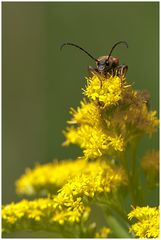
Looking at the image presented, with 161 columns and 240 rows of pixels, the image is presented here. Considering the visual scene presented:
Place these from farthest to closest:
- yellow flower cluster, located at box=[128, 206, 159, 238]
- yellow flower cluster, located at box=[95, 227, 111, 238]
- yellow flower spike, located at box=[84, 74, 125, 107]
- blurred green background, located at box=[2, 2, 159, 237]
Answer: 1. blurred green background, located at box=[2, 2, 159, 237]
2. yellow flower cluster, located at box=[95, 227, 111, 238]
3. yellow flower spike, located at box=[84, 74, 125, 107]
4. yellow flower cluster, located at box=[128, 206, 159, 238]

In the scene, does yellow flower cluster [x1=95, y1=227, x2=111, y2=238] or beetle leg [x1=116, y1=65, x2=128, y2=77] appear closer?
beetle leg [x1=116, y1=65, x2=128, y2=77]

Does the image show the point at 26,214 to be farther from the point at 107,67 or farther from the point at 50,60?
the point at 50,60

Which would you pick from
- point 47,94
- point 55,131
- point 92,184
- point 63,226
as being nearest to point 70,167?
point 63,226

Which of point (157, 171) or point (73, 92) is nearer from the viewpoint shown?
point (157, 171)

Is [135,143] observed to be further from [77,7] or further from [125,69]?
[77,7]

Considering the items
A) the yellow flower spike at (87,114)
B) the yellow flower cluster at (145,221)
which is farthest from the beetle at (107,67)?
the yellow flower cluster at (145,221)

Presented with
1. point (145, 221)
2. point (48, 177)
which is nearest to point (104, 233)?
point (145, 221)

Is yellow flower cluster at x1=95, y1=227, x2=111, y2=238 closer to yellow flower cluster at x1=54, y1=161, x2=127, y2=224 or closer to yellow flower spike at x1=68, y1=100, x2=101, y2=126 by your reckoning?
yellow flower cluster at x1=54, y1=161, x2=127, y2=224

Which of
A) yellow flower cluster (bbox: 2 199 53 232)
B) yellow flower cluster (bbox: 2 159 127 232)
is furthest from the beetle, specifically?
yellow flower cluster (bbox: 2 199 53 232)
